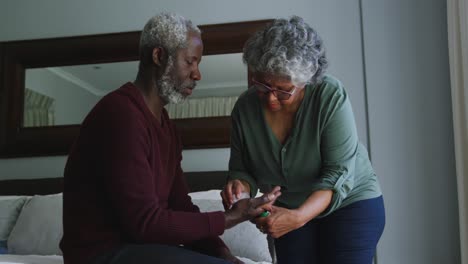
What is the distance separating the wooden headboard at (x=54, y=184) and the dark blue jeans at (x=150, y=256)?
1592 mm

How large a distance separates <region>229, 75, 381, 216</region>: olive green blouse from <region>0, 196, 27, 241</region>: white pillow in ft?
5.47

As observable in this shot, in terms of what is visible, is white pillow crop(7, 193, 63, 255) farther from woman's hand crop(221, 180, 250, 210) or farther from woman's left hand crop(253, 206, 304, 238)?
woman's left hand crop(253, 206, 304, 238)

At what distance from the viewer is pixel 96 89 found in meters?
3.28

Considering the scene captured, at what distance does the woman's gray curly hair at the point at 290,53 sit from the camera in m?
1.59

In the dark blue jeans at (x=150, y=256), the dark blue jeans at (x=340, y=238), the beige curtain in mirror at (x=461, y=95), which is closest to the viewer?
the dark blue jeans at (x=150, y=256)

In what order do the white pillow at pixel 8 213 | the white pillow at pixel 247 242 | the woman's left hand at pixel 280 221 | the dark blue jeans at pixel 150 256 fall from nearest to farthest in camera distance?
1. the dark blue jeans at pixel 150 256
2. the woman's left hand at pixel 280 221
3. the white pillow at pixel 247 242
4. the white pillow at pixel 8 213

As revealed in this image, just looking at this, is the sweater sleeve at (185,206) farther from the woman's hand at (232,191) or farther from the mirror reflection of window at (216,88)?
the mirror reflection of window at (216,88)

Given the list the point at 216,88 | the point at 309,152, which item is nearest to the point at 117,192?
the point at 309,152

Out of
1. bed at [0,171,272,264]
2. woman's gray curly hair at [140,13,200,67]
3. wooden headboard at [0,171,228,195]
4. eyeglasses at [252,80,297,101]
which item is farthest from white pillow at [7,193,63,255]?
eyeglasses at [252,80,297,101]

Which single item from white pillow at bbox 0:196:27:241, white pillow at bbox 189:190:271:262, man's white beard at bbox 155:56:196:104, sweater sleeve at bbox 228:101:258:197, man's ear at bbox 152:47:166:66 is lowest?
white pillow at bbox 189:190:271:262

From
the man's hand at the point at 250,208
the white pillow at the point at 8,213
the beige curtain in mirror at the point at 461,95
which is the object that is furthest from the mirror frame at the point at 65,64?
the man's hand at the point at 250,208

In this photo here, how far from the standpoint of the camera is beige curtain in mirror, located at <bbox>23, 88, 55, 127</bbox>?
336 centimetres

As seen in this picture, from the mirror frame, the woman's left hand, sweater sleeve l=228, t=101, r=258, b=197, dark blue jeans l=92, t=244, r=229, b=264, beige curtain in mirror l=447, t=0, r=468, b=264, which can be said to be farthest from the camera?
the mirror frame

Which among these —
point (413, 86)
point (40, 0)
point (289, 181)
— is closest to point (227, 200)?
point (289, 181)
